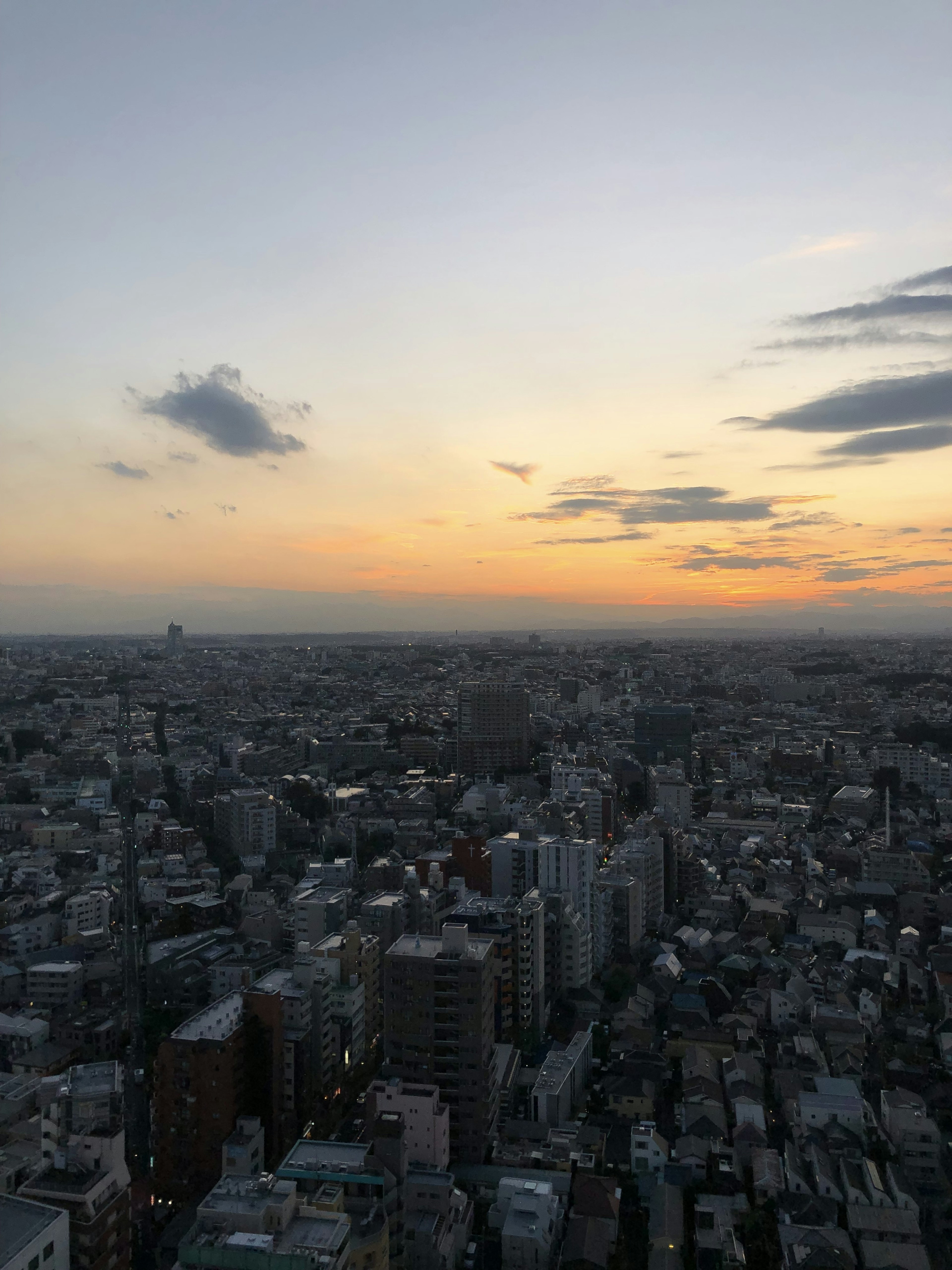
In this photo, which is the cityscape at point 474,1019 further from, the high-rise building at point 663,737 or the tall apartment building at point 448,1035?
the high-rise building at point 663,737

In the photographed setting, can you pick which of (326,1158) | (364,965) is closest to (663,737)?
(364,965)

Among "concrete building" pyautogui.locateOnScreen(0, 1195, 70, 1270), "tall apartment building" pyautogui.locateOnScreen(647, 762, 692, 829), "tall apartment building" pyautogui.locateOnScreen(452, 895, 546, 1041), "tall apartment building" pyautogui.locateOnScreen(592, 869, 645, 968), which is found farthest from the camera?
"tall apartment building" pyautogui.locateOnScreen(647, 762, 692, 829)

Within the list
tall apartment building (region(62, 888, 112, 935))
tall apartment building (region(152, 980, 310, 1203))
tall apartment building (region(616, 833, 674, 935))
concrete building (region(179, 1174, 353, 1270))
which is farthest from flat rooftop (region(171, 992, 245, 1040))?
tall apartment building (region(616, 833, 674, 935))

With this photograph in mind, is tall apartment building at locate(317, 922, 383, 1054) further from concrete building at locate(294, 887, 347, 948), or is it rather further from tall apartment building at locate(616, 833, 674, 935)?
tall apartment building at locate(616, 833, 674, 935)

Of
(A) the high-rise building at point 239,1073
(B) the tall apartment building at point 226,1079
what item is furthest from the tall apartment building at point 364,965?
(B) the tall apartment building at point 226,1079

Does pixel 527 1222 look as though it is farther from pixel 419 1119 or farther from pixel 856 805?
pixel 856 805

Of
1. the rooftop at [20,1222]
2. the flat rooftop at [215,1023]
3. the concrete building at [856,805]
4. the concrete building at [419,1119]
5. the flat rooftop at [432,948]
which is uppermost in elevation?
the rooftop at [20,1222]
